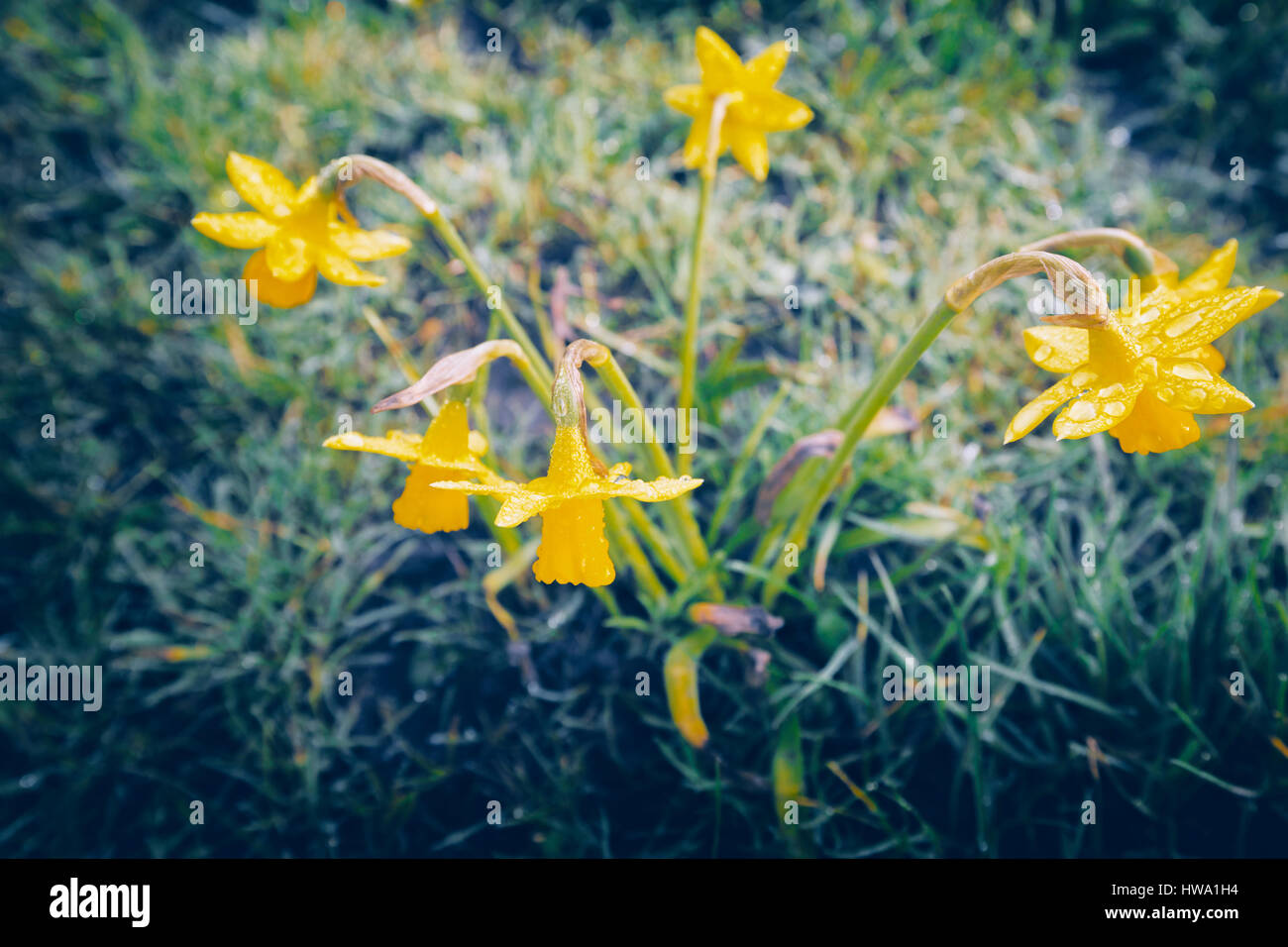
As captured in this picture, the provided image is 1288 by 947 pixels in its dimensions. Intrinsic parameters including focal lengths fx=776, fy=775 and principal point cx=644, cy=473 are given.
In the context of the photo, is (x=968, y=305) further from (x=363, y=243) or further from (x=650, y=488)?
(x=363, y=243)

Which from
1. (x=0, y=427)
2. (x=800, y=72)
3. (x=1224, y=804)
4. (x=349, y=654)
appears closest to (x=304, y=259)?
(x=349, y=654)

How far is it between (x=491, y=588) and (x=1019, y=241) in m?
1.53

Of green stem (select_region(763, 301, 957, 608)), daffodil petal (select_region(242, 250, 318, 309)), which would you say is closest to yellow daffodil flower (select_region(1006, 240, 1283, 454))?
green stem (select_region(763, 301, 957, 608))

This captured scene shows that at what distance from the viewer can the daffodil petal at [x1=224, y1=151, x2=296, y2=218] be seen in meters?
0.95

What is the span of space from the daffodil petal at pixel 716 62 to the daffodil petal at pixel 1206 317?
29.3 inches

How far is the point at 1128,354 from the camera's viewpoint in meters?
0.81

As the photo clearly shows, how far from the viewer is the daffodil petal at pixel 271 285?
0.97 metres

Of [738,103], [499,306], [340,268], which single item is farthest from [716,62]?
[340,268]

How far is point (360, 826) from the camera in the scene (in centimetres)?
145

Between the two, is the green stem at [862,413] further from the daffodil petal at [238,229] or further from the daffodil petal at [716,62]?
the daffodil petal at [238,229]

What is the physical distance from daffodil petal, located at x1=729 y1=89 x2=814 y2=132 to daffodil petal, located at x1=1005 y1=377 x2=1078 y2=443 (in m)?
0.69

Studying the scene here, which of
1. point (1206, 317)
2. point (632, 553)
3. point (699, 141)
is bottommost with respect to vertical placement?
point (632, 553)

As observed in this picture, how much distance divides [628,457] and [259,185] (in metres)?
0.84

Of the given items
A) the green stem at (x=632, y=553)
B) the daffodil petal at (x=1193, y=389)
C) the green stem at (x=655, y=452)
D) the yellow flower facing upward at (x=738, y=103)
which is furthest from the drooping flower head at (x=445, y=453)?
the daffodil petal at (x=1193, y=389)
